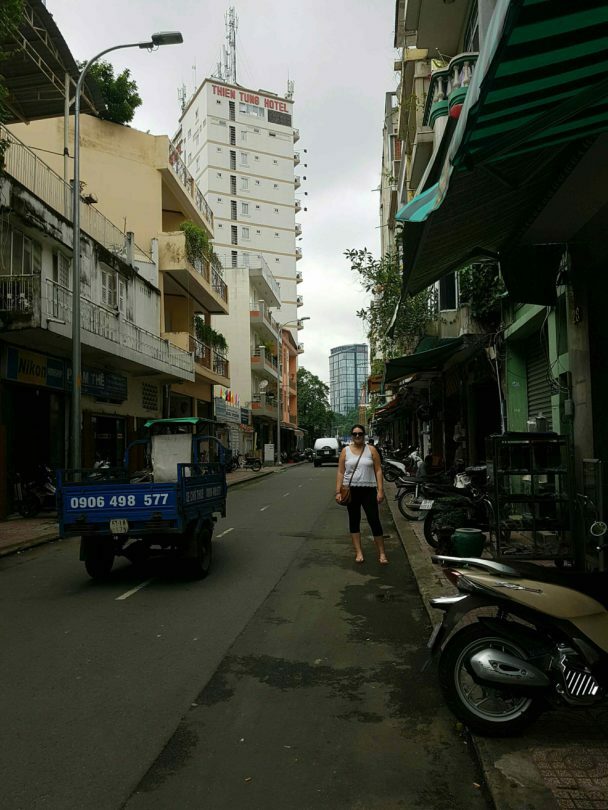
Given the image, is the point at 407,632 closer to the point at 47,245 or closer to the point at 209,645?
the point at 209,645

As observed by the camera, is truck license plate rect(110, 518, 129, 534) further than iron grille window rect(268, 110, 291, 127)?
No

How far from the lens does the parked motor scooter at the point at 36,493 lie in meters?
15.1

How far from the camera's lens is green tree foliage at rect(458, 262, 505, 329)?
11.8 meters

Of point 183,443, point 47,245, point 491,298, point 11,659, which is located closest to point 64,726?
point 11,659

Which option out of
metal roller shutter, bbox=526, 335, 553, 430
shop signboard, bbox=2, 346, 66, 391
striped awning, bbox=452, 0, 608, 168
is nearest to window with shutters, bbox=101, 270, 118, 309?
shop signboard, bbox=2, 346, 66, 391

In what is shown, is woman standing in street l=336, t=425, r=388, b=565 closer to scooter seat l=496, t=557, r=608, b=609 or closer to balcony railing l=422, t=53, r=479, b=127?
balcony railing l=422, t=53, r=479, b=127

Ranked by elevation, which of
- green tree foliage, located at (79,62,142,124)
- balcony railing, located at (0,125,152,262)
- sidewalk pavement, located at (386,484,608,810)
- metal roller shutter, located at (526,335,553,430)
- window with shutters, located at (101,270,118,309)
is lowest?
sidewalk pavement, located at (386,484,608,810)

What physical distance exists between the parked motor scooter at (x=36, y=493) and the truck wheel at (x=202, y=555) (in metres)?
7.99

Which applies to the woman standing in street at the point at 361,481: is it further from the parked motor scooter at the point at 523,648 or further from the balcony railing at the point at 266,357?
the balcony railing at the point at 266,357

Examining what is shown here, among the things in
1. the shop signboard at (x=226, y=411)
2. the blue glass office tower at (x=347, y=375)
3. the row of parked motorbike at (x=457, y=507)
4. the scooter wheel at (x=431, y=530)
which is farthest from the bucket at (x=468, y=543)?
the blue glass office tower at (x=347, y=375)

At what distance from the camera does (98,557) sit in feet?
26.5

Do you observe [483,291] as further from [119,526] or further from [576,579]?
[576,579]

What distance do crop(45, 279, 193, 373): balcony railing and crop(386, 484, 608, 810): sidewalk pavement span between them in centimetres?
1340

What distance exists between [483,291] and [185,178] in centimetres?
1932
